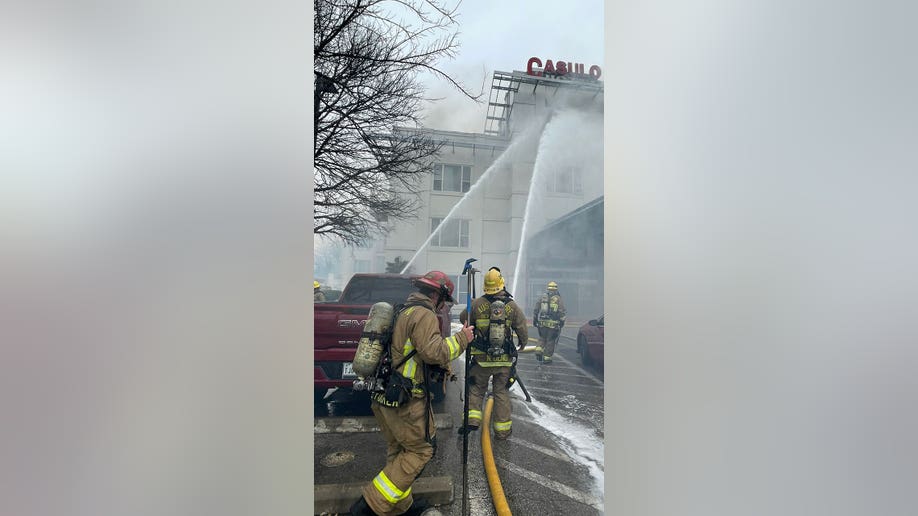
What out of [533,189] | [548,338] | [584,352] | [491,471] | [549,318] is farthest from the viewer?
[584,352]

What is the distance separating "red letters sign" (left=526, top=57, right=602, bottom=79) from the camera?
2568mm

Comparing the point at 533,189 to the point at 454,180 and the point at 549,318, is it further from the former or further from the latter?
the point at 549,318

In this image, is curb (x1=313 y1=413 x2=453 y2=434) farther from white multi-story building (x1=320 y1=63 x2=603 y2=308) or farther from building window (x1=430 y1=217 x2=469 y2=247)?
building window (x1=430 y1=217 x2=469 y2=247)

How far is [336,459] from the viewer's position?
8.91 ft

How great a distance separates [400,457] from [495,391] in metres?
1.37

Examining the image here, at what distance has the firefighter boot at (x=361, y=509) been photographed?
7.07 ft

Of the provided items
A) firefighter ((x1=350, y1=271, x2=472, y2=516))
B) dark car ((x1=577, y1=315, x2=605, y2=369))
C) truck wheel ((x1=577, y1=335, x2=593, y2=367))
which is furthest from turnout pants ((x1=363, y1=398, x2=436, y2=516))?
truck wheel ((x1=577, y1=335, x2=593, y2=367))

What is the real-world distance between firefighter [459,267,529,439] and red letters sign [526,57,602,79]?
1.68 metres

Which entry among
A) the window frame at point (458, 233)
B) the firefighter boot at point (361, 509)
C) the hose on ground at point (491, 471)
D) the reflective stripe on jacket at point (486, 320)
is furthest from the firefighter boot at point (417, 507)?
the window frame at point (458, 233)

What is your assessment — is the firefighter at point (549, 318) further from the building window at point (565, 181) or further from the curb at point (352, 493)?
the curb at point (352, 493)

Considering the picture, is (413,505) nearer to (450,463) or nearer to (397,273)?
(450,463)

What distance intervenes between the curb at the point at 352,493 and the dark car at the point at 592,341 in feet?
11.0

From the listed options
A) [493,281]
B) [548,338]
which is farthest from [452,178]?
[548,338]
